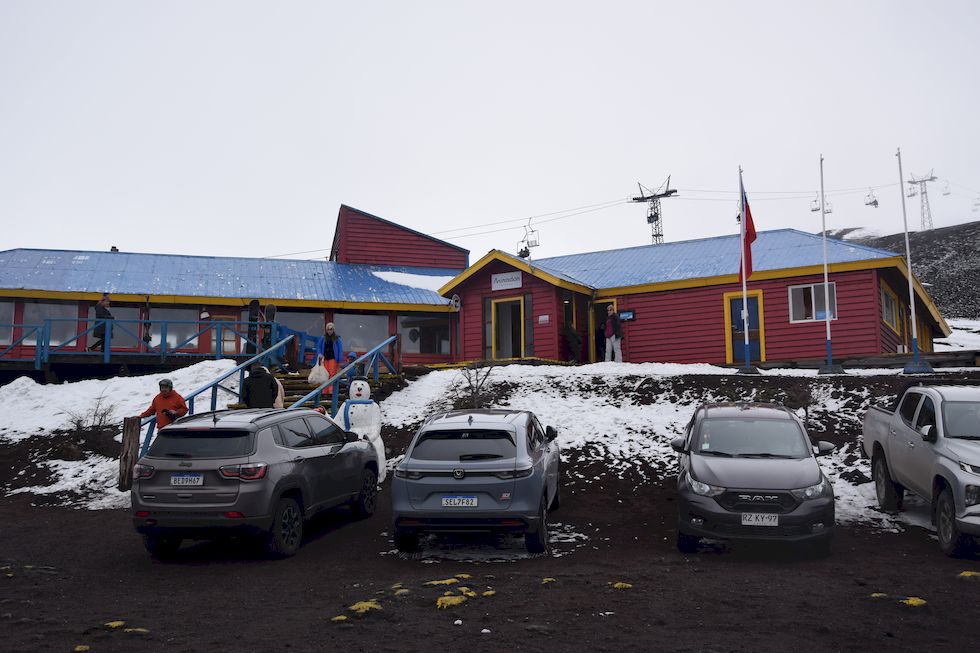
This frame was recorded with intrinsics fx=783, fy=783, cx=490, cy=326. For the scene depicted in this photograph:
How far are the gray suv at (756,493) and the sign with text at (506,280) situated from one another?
49.6 feet

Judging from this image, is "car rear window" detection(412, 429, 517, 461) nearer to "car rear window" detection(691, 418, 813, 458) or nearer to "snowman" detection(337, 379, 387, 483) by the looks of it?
"car rear window" detection(691, 418, 813, 458)

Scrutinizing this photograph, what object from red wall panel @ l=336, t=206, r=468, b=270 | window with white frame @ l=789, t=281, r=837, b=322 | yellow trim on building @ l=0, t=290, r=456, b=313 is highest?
red wall panel @ l=336, t=206, r=468, b=270

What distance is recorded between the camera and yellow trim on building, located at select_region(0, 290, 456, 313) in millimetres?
25406

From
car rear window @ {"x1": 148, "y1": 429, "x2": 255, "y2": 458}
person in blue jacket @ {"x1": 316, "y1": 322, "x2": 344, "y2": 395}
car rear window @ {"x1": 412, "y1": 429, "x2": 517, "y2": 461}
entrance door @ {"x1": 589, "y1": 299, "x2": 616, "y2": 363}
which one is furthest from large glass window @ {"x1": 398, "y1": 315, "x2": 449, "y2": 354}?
car rear window @ {"x1": 148, "y1": 429, "x2": 255, "y2": 458}

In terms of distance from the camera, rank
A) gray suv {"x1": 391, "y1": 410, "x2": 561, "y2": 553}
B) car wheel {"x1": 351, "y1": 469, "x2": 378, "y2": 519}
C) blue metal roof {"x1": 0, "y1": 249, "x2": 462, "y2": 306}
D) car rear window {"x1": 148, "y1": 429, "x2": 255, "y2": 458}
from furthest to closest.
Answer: blue metal roof {"x1": 0, "y1": 249, "x2": 462, "y2": 306} → car wheel {"x1": 351, "y1": 469, "x2": 378, "y2": 519} → car rear window {"x1": 148, "y1": 429, "x2": 255, "y2": 458} → gray suv {"x1": 391, "y1": 410, "x2": 561, "y2": 553}

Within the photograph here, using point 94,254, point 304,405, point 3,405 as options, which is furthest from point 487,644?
point 94,254

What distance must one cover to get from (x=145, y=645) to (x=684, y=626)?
4.15 meters

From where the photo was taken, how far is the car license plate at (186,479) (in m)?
8.76

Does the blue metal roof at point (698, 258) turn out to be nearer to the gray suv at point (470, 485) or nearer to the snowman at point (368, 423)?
the snowman at point (368, 423)

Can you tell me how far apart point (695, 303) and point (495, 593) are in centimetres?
1793

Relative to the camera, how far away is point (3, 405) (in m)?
18.8

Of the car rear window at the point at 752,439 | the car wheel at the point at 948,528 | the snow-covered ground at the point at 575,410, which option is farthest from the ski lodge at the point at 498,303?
the car wheel at the point at 948,528

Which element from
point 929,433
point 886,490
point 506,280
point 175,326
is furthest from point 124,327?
point 929,433

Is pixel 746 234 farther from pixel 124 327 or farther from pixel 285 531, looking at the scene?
pixel 124 327
